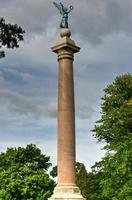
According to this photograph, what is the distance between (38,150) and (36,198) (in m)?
11.2

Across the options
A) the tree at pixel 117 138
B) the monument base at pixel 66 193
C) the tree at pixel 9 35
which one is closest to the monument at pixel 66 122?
the monument base at pixel 66 193

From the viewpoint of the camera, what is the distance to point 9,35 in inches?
766

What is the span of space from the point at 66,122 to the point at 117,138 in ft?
62.5

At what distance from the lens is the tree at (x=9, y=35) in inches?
762

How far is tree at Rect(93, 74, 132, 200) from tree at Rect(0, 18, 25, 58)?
1009 inches

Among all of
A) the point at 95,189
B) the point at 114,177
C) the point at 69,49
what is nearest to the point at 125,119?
the point at 114,177

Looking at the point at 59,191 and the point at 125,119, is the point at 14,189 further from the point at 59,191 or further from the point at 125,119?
the point at 59,191

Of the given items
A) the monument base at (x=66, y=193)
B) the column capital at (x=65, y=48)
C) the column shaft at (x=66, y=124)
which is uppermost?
the column capital at (x=65, y=48)

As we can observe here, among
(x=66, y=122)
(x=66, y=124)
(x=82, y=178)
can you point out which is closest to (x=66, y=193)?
(x=66, y=124)

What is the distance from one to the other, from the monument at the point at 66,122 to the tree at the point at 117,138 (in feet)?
46.5

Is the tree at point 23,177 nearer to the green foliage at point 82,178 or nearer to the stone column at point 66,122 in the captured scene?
the green foliage at point 82,178

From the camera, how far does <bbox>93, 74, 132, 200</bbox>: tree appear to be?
43.3m

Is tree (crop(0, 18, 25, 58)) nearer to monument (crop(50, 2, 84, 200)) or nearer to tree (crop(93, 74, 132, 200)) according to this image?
monument (crop(50, 2, 84, 200))

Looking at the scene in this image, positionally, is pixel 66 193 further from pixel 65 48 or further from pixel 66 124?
pixel 65 48
